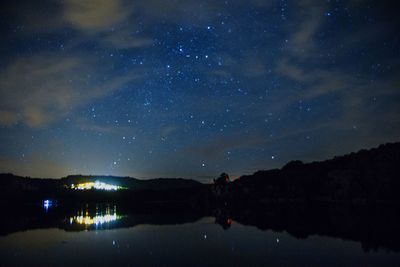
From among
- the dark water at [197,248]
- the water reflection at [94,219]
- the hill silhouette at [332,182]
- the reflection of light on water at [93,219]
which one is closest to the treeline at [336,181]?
the hill silhouette at [332,182]

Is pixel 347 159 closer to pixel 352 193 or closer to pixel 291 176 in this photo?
A: pixel 291 176

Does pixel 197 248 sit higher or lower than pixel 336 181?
lower

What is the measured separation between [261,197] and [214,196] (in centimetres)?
2614

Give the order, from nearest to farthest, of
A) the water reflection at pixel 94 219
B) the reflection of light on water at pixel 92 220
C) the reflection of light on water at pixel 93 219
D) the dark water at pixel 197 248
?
the dark water at pixel 197 248, the water reflection at pixel 94 219, the reflection of light on water at pixel 93 219, the reflection of light on water at pixel 92 220

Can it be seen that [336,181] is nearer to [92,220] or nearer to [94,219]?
[94,219]

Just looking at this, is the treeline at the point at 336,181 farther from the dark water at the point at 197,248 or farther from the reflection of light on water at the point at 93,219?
the reflection of light on water at the point at 93,219

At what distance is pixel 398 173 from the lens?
9750cm

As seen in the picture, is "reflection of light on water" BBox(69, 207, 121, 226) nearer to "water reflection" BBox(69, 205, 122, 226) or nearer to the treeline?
"water reflection" BBox(69, 205, 122, 226)

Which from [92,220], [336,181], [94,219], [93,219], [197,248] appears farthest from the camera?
[336,181]

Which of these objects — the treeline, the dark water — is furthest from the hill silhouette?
the dark water

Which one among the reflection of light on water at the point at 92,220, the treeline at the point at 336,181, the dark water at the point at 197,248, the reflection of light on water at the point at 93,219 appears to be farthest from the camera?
the treeline at the point at 336,181

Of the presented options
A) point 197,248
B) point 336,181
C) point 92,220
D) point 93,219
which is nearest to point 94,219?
point 93,219

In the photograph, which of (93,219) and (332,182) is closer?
(93,219)

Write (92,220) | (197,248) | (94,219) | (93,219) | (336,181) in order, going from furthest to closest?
1. (336,181)
2. (93,219)
3. (94,219)
4. (92,220)
5. (197,248)
